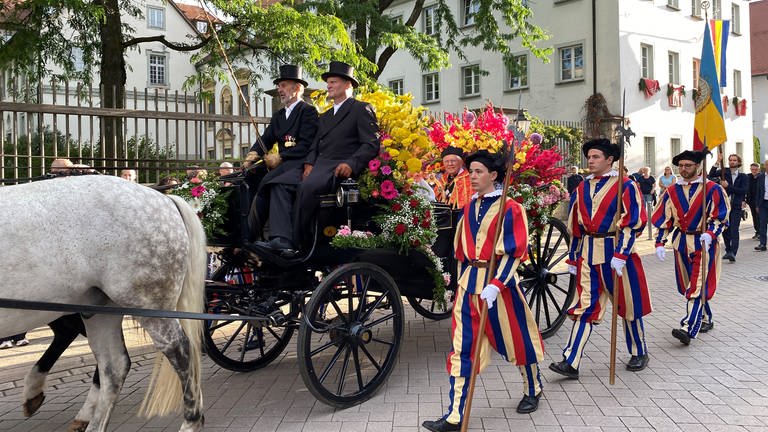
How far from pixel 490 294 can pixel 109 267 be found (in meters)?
2.14

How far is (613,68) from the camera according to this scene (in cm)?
2227

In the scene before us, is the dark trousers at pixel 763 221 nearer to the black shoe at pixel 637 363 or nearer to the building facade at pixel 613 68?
the building facade at pixel 613 68

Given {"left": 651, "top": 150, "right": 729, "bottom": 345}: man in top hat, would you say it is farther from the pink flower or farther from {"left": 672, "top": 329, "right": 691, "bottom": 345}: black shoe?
the pink flower

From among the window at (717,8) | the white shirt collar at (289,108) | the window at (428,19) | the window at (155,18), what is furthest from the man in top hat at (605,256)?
the window at (155,18)

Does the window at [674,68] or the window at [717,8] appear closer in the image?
the window at [674,68]

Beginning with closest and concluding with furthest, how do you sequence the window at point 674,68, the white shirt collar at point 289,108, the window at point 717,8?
1. the white shirt collar at point 289,108
2. the window at point 674,68
3. the window at point 717,8

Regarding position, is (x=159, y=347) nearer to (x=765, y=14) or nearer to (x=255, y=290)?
(x=255, y=290)

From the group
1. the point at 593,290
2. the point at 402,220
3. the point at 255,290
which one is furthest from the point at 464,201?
the point at 255,290

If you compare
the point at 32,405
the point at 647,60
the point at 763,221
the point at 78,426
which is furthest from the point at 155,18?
the point at 78,426

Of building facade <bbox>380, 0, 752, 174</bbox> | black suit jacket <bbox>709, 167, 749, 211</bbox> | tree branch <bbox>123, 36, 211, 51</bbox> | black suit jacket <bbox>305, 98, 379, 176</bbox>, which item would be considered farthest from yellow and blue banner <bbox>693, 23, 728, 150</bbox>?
building facade <bbox>380, 0, 752, 174</bbox>

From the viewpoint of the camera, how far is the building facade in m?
22.5

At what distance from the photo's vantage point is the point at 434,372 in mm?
5281

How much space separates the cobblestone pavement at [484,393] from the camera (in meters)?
4.14

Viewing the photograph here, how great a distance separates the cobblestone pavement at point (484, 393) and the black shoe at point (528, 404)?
0.05 metres
